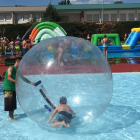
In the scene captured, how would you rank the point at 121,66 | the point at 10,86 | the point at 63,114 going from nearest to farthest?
the point at 63,114 → the point at 10,86 → the point at 121,66

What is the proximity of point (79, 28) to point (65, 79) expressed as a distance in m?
30.6

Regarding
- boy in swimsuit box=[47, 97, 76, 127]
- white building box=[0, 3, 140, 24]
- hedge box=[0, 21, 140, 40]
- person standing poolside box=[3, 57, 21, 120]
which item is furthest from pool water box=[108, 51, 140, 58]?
white building box=[0, 3, 140, 24]

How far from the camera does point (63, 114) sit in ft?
13.9

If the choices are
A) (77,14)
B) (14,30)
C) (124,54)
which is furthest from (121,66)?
(77,14)

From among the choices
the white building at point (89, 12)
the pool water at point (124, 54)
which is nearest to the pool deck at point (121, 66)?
the pool water at point (124, 54)

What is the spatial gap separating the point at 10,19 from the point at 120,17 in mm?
20695

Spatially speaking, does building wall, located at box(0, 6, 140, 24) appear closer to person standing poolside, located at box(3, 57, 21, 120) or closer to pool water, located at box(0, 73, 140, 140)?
pool water, located at box(0, 73, 140, 140)

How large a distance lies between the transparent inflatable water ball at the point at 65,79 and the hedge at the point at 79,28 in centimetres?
2791

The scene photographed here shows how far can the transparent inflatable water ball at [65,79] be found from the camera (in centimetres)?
406

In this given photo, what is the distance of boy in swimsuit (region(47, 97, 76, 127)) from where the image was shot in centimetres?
412

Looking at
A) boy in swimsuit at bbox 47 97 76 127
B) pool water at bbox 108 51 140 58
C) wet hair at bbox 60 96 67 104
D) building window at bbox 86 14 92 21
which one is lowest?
boy in swimsuit at bbox 47 97 76 127

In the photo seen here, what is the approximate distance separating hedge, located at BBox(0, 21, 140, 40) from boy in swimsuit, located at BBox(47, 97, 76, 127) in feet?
91.9

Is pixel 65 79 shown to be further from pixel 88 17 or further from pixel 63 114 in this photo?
pixel 88 17

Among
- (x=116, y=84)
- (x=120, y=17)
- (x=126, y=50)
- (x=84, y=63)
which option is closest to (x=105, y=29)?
(x=120, y=17)
